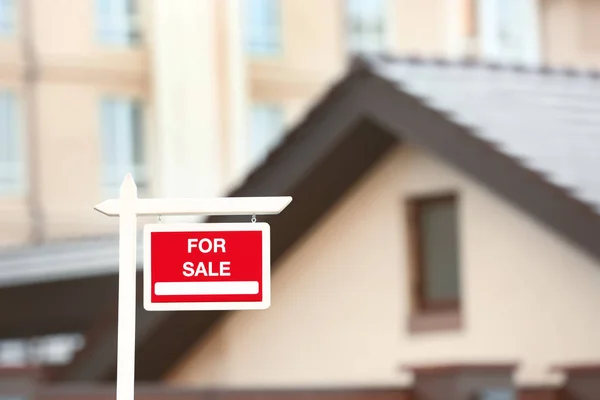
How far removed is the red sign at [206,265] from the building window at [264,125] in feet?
105

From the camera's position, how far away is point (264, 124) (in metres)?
40.5

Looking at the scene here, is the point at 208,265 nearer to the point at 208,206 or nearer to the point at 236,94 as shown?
the point at 208,206

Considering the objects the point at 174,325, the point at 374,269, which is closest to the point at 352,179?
the point at 374,269

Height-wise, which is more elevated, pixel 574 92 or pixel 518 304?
pixel 574 92

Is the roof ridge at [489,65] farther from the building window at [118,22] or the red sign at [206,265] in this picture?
the building window at [118,22]

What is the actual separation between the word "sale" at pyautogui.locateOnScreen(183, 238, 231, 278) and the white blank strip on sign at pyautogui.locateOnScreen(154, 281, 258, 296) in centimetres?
4

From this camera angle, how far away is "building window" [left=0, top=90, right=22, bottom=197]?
3791cm

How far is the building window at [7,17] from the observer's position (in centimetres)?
3781

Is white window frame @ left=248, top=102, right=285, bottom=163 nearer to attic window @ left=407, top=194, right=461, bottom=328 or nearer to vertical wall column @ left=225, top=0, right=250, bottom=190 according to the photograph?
vertical wall column @ left=225, top=0, right=250, bottom=190

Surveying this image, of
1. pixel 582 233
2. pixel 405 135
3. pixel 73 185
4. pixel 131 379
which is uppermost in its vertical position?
pixel 73 185

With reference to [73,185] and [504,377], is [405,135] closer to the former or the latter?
[504,377]

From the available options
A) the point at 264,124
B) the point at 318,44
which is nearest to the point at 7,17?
the point at 264,124

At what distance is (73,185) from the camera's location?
38.1 m

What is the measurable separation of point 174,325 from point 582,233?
4.67 meters
